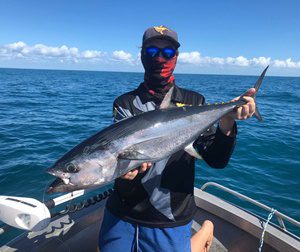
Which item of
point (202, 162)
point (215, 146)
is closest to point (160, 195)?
point (215, 146)

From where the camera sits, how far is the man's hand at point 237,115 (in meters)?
3.13

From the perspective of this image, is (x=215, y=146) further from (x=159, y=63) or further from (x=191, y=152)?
(x=159, y=63)

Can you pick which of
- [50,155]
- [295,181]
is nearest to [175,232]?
[295,181]

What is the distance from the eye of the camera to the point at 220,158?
3.17 m

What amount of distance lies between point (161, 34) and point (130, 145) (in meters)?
1.43

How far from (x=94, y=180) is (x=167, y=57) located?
1725 millimetres

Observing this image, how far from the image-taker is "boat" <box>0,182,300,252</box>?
4.25m

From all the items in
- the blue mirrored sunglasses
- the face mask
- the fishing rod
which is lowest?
the fishing rod

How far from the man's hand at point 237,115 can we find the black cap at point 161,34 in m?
1.10

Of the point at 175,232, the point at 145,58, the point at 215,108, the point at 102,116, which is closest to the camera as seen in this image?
the point at 175,232

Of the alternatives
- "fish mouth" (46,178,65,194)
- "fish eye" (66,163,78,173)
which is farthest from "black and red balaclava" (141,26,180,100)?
"fish mouth" (46,178,65,194)

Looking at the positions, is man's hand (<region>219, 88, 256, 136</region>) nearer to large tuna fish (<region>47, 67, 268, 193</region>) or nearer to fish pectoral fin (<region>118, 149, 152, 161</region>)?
large tuna fish (<region>47, 67, 268, 193</region>)

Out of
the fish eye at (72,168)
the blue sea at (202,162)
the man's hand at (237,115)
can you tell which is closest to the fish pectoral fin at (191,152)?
the man's hand at (237,115)

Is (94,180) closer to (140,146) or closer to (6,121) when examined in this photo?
(140,146)
